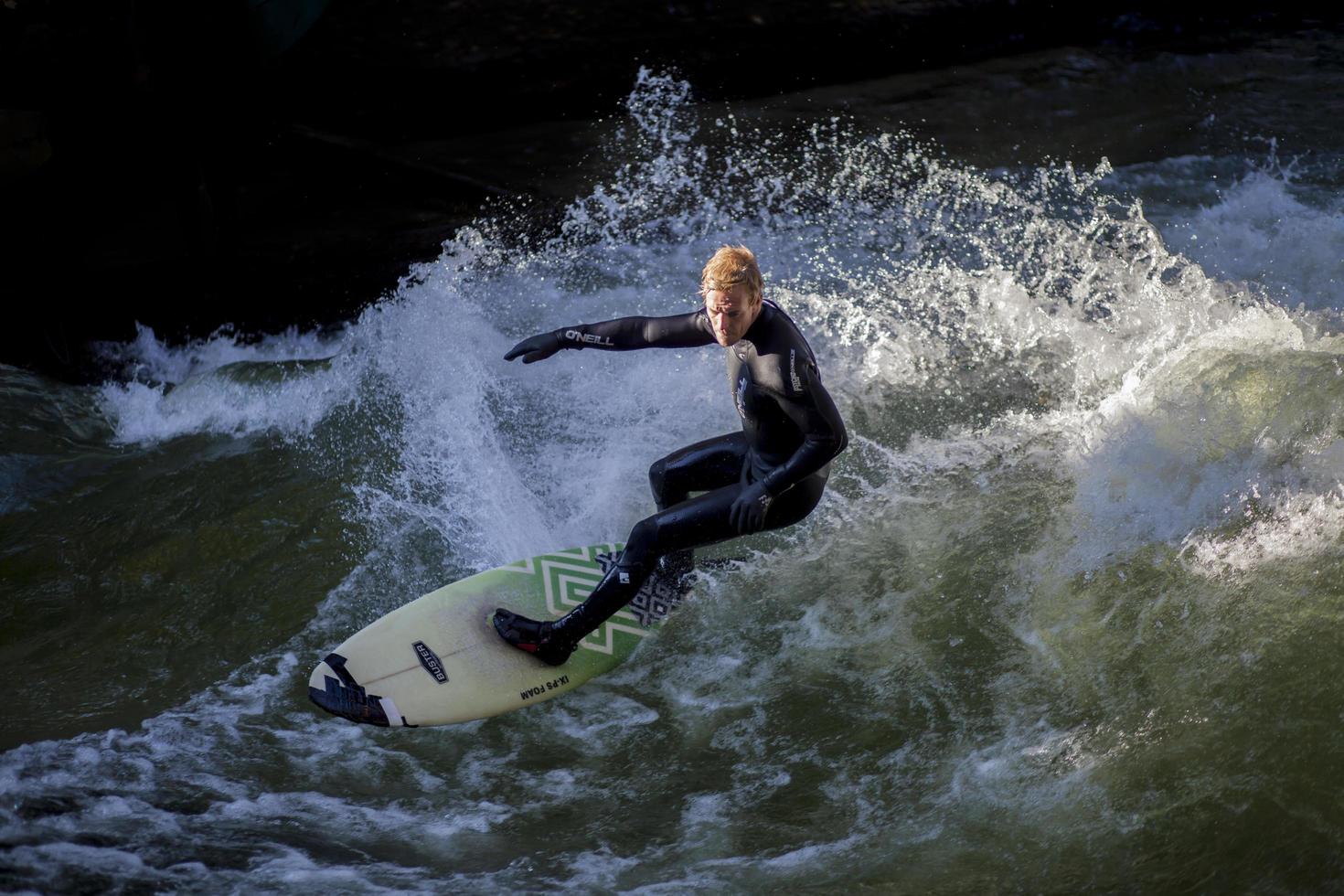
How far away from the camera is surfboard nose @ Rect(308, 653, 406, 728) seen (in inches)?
172

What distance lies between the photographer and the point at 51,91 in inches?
313

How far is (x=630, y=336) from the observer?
4379 millimetres

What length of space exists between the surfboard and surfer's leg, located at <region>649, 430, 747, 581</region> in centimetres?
47

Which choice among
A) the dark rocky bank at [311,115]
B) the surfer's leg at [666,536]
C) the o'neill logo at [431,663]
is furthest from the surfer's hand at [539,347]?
the dark rocky bank at [311,115]

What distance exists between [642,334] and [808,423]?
0.83 meters

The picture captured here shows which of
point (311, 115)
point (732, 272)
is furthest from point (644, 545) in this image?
point (311, 115)

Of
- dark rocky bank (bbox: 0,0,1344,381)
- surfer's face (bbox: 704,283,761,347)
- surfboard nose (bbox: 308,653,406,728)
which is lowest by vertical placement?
surfboard nose (bbox: 308,653,406,728)

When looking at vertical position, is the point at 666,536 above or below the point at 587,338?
below

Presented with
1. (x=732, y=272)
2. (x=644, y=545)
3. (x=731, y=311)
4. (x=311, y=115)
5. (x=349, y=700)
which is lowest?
(x=349, y=700)

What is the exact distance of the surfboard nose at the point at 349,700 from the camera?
172 inches

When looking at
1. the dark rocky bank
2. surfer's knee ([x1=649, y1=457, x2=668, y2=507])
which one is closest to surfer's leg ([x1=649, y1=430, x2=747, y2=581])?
surfer's knee ([x1=649, y1=457, x2=668, y2=507])

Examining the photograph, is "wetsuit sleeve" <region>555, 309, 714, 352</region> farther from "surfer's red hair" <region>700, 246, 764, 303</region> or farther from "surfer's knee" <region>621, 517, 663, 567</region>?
"surfer's knee" <region>621, 517, 663, 567</region>

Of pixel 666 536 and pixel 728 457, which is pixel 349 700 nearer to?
pixel 666 536

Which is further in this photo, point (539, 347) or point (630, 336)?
point (539, 347)
